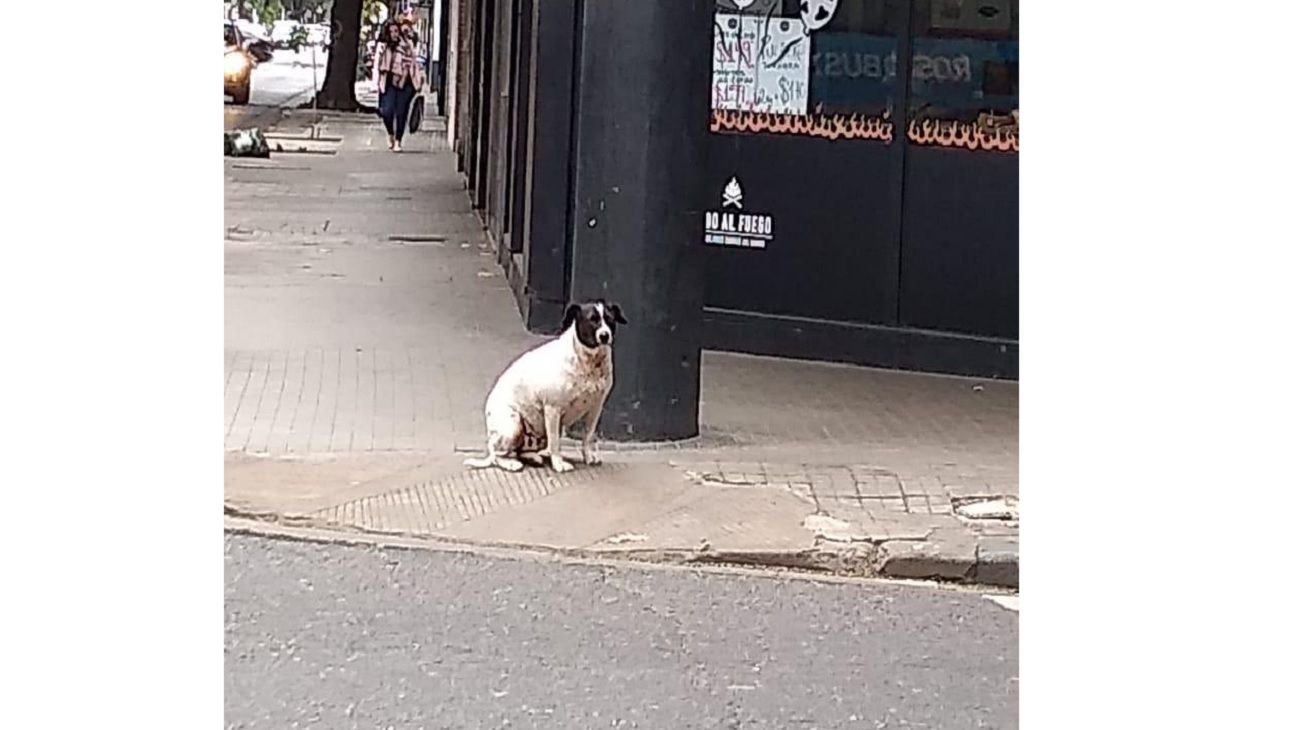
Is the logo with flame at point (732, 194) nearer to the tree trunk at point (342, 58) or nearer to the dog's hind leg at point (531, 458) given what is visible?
the dog's hind leg at point (531, 458)

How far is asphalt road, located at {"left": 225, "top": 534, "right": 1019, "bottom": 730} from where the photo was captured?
16.7 feet

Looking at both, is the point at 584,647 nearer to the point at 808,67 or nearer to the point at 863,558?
the point at 863,558

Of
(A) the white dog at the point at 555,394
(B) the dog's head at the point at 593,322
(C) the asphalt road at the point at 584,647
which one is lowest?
(C) the asphalt road at the point at 584,647

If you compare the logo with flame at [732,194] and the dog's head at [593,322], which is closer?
the dog's head at [593,322]

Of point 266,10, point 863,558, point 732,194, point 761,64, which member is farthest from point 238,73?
point 266,10

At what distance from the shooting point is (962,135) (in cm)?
1015

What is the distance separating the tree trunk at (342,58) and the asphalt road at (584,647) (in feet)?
98.3

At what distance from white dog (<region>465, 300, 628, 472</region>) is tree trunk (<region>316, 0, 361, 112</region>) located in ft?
94.1

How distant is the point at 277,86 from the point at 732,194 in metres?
45.5

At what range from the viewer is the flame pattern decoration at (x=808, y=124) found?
1033 centimetres

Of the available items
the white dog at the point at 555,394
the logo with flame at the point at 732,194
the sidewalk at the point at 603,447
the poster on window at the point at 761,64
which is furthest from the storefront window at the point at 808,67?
the white dog at the point at 555,394
